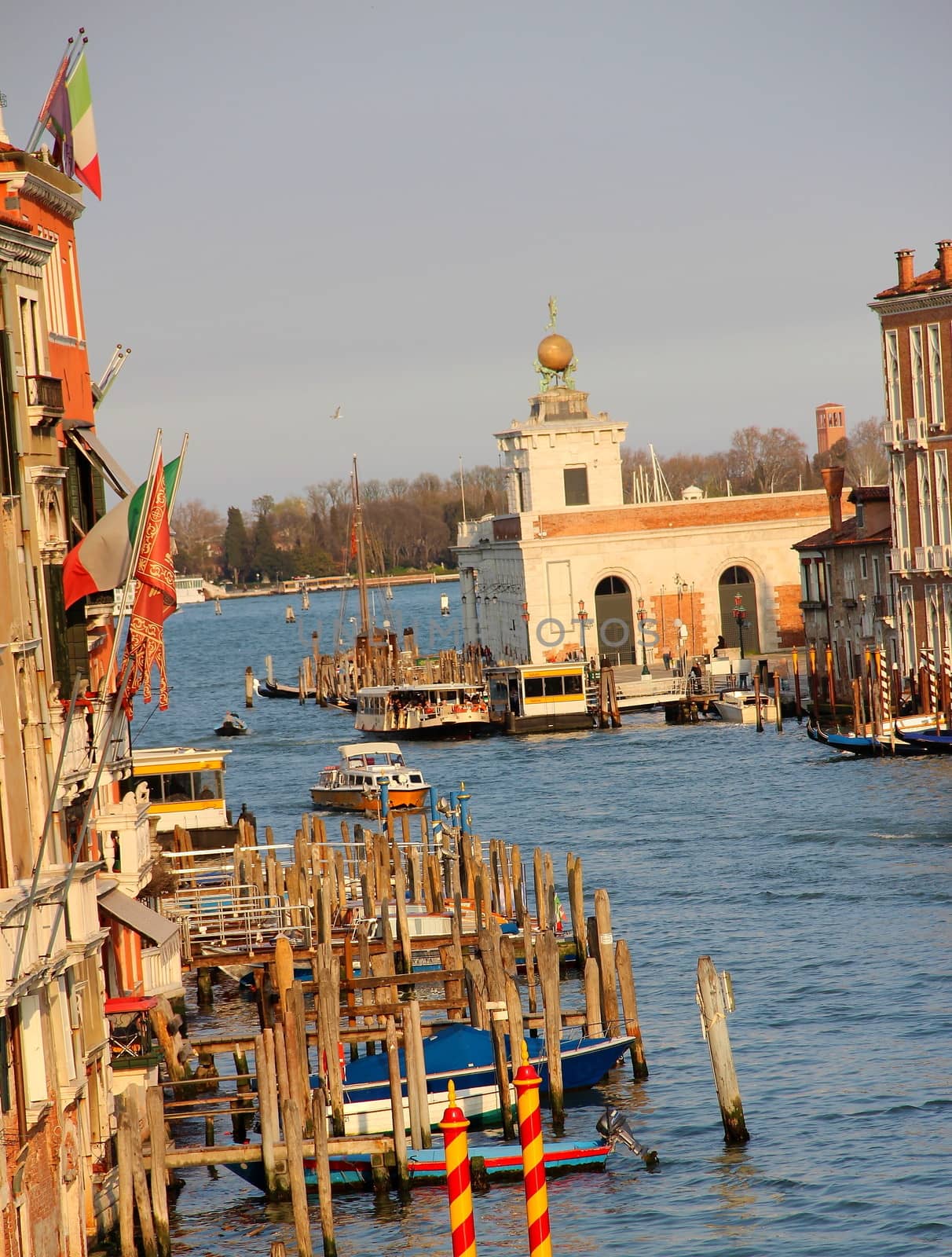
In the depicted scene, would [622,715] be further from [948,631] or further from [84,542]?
[84,542]

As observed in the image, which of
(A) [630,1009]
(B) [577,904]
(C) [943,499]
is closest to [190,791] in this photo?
(B) [577,904]

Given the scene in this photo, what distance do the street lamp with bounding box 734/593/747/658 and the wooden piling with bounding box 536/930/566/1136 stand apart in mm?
55576

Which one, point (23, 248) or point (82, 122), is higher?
point (82, 122)

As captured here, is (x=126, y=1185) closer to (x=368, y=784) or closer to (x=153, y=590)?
(x=153, y=590)

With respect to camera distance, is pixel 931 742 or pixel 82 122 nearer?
pixel 82 122

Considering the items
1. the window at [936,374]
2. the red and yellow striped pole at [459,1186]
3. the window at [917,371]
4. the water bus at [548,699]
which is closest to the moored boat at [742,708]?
the water bus at [548,699]

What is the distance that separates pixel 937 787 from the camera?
4359 cm

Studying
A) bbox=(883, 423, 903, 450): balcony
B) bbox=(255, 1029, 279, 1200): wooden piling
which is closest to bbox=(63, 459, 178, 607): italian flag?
bbox=(255, 1029, 279, 1200): wooden piling

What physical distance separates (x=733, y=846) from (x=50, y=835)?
2576 centimetres

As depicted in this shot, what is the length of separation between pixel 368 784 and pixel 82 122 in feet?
102

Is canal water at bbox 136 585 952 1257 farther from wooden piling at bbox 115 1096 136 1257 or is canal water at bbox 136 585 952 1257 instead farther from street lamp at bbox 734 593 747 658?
street lamp at bbox 734 593 747 658

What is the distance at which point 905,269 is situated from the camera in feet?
177

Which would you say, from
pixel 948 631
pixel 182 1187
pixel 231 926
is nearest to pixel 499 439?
pixel 948 631

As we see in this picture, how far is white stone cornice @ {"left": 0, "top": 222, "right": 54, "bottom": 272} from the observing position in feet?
47.7
